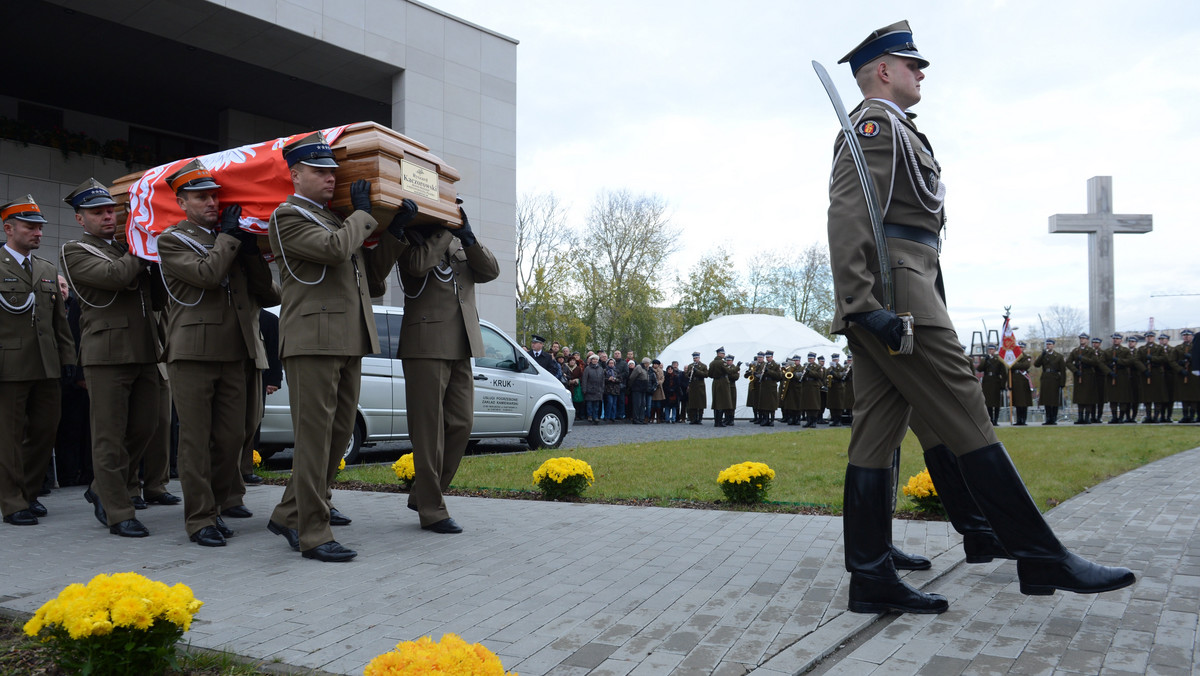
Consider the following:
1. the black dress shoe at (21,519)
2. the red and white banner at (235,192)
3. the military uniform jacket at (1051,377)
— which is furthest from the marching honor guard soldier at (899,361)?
the military uniform jacket at (1051,377)

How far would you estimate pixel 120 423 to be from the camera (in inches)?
221

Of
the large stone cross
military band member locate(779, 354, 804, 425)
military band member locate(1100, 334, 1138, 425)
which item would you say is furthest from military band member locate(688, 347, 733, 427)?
the large stone cross

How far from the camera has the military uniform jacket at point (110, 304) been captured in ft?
18.2

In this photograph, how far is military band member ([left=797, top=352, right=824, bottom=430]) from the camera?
2227 centimetres

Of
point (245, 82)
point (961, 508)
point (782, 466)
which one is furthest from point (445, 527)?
point (245, 82)

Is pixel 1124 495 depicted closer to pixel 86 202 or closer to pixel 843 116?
pixel 843 116

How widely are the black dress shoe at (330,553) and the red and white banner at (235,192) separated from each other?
2098mm

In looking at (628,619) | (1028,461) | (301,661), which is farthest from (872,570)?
(1028,461)

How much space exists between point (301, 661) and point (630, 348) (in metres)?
44.1

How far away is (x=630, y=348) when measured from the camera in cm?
4694

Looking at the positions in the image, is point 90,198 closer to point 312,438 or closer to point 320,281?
point 320,281

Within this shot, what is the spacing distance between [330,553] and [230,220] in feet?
7.34

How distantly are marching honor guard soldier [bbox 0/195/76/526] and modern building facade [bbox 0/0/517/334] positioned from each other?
41.6 ft

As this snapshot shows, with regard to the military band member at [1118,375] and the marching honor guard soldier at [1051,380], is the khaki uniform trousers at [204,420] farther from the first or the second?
the military band member at [1118,375]
